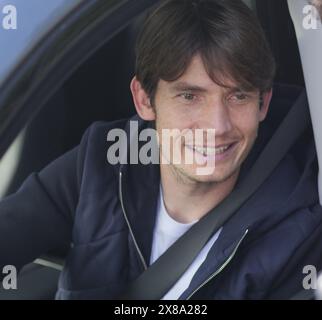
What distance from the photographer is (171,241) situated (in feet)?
6.02

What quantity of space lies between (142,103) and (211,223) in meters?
0.33

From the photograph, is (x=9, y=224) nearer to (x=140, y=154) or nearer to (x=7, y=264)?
(x=7, y=264)

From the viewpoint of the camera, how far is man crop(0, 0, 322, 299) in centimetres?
167

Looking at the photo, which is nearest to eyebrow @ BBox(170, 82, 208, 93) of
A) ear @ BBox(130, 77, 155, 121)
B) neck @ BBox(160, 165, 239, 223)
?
ear @ BBox(130, 77, 155, 121)

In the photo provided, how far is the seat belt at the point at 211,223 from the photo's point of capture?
5.81 feet

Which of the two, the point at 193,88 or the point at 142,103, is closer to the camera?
the point at 193,88

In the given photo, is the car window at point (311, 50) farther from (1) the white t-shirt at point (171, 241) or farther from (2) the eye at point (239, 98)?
(1) the white t-shirt at point (171, 241)

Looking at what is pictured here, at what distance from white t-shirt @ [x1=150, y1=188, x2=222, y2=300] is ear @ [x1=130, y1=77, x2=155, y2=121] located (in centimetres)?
20

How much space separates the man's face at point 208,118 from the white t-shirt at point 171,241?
0.12 meters

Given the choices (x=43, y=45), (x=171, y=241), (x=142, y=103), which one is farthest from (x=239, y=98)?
(x=43, y=45)

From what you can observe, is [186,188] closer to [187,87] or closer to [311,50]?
[187,87]

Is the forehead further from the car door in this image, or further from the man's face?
the car door

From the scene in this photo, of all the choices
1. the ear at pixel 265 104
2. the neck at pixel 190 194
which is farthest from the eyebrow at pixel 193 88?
the neck at pixel 190 194

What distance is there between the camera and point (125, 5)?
1413mm
